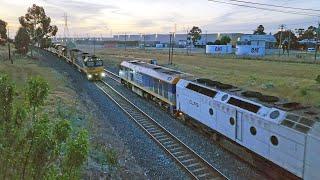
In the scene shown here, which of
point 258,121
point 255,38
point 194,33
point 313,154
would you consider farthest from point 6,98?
point 194,33

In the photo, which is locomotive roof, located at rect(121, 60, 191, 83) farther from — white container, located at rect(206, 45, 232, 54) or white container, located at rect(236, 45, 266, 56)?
white container, located at rect(206, 45, 232, 54)

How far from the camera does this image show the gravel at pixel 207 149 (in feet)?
57.1

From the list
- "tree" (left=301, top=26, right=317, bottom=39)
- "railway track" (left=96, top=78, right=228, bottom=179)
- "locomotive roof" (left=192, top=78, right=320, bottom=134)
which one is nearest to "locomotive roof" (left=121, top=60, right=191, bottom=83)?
"railway track" (left=96, top=78, right=228, bottom=179)

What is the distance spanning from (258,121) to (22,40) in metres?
70.7

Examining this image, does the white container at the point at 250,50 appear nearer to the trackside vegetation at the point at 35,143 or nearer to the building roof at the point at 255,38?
the building roof at the point at 255,38

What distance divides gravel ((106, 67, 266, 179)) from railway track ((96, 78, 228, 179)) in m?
0.58

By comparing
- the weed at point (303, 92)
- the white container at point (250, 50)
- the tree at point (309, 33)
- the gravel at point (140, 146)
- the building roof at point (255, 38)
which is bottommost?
the gravel at point (140, 146)

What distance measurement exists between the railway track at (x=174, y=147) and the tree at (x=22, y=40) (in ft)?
167

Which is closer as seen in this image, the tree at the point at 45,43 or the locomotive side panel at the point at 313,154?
the locomotive side panel at the point at 313,154

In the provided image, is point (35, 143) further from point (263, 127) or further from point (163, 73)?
point (163, 73)

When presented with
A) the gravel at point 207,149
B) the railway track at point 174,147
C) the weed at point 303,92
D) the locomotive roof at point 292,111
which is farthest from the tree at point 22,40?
the locomotive roof at point 292,111

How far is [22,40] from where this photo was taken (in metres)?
75.8

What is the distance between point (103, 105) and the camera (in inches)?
1305

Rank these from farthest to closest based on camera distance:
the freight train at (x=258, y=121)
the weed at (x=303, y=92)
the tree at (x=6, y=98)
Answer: the weed at (x=303, y=92) < the freight train at (x=258, y=121) < the tree at (x=6, y=98)
